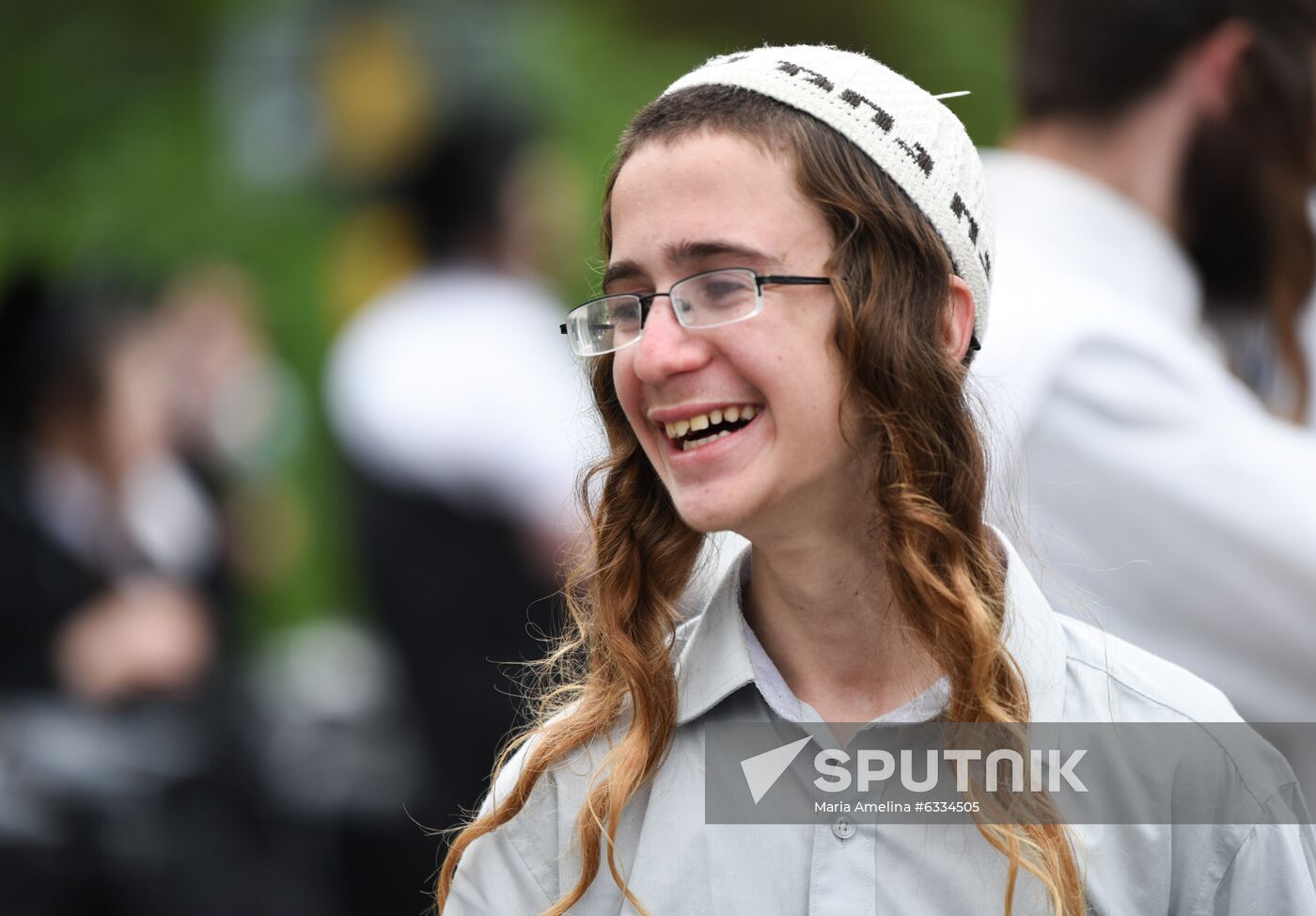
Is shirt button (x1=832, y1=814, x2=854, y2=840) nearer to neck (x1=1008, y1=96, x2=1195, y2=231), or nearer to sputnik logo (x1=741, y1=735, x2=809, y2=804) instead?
sputnik logo (x1=741, y1=735, x2=809, y2=804)

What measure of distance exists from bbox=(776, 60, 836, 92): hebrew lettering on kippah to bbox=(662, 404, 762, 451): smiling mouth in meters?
0.43

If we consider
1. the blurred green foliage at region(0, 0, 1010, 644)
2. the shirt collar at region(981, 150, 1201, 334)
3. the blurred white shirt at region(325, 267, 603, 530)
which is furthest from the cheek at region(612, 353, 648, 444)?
the blurred green foliage at region(0, 0, 1010, 644)

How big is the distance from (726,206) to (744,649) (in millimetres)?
607

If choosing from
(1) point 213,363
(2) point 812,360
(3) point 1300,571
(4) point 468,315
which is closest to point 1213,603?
(3) point 1300,571

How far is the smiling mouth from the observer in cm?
218

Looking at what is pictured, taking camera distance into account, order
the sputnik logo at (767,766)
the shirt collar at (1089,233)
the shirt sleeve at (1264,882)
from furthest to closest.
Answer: the shirt collar at (1089,233) → the sputnik logo at (767,766) → the shirt sleeve at (1264,882)

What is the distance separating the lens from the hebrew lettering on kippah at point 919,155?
→ 2.18 metres

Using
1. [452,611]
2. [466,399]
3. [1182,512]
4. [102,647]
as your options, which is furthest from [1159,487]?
[102,647]

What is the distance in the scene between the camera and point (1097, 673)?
2.24m

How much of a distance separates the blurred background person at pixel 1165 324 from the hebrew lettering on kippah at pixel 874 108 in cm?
65

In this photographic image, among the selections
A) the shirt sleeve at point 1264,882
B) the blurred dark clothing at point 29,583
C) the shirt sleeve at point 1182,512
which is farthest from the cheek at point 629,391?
the blurred dark clothing at point 29,583

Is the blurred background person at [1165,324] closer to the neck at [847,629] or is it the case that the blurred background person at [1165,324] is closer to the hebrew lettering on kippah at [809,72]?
the neck at [847,629]

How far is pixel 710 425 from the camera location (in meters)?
2.21

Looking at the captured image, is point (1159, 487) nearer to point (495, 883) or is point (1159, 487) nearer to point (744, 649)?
point (744, 649)
